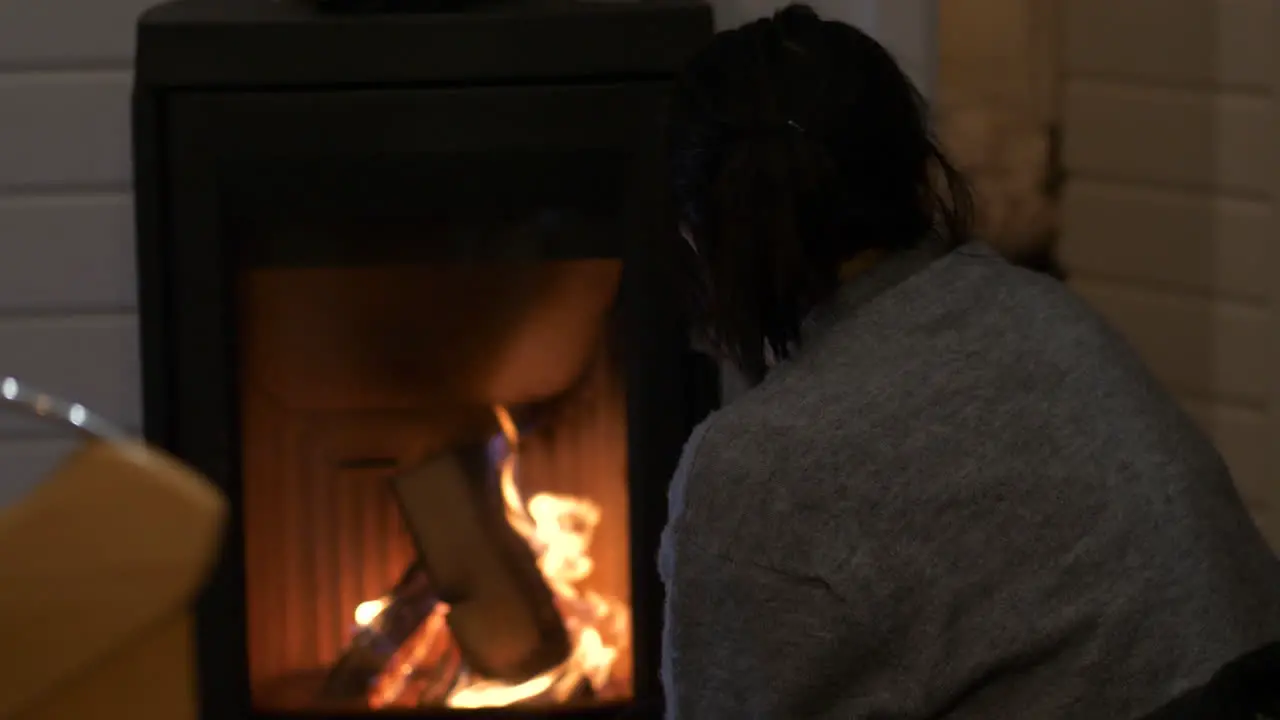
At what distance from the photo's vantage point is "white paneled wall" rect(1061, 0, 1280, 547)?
1.75 meters

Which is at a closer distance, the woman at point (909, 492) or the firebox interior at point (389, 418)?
the woman at point (909, 492)

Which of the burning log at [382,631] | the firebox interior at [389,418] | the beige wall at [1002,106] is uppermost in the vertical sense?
the beige wall at [1002,106]

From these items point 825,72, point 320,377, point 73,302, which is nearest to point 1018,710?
point 825,72

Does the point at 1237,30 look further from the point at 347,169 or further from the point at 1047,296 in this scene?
the point at 347,169

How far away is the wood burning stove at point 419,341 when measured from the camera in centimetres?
159

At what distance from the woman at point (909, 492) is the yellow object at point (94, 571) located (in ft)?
1.84

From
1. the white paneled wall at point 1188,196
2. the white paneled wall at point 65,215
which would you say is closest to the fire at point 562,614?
the white paneled wall at point 65,215

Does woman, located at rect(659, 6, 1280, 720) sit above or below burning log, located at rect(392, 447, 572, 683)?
above

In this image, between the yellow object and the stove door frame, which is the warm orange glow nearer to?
the stove door frame

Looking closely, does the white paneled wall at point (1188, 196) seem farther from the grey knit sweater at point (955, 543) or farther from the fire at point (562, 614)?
the grey knit sweater at point (955, 543)

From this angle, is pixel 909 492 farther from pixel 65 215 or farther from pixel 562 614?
pixel 65 215

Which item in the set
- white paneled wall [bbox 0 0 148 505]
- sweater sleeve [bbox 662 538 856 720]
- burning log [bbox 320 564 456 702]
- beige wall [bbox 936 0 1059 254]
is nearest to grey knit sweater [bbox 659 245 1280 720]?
sweater sleeve [bbox 662 538 856 720]

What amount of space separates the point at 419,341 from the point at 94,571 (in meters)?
1.19

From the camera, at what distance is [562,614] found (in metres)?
1.74
